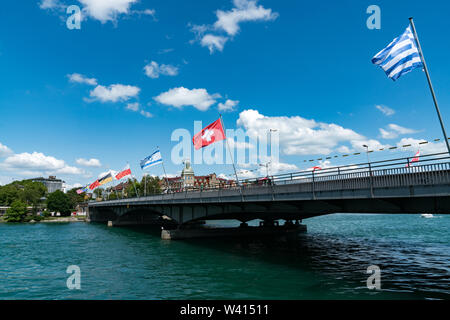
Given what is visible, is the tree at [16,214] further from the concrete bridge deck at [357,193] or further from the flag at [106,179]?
the concrete bridge deck at [357,193]

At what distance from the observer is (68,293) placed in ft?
76.1

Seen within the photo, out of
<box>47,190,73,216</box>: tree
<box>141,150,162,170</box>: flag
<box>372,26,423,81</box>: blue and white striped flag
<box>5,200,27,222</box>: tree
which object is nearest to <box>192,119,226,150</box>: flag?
<box>372,26,423,81</box>: blue and white striped flag

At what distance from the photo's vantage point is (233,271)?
29.9 metres

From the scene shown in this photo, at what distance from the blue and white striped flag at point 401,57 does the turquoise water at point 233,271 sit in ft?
47.0

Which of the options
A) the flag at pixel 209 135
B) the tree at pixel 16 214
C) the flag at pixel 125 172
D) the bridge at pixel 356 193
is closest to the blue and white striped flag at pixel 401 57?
the bridge at pixel 356 193

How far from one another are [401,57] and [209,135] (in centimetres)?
2047

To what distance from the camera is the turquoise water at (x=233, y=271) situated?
74.3ft

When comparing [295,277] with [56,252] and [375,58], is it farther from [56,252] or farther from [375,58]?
[56,252]

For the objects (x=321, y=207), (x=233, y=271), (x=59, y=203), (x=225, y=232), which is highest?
(x=59, y=203)

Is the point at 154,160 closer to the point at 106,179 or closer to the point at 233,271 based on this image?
the point at 106,179

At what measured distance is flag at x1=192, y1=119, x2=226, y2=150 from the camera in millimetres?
34344

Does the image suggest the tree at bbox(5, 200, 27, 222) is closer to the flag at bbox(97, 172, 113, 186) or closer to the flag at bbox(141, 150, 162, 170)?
the flag at bbox(97, 172, 113, 186)

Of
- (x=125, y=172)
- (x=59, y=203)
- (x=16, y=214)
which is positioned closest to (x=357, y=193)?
(x=125, y=172)
